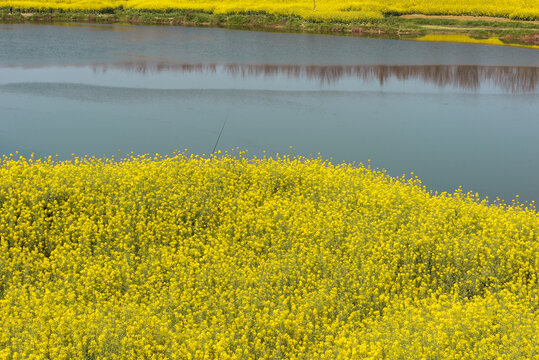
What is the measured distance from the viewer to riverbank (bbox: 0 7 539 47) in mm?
34969

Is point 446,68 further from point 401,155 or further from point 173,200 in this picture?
point 173,200

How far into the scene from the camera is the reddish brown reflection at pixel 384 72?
22272 millimetres

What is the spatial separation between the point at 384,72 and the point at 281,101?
6.35 m

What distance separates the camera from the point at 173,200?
414 inches

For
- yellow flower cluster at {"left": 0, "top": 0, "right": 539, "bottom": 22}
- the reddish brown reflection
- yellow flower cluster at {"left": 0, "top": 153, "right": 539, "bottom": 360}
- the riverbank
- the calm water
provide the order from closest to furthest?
yellow flower cluster at {"left": 0, "top": 153, "right": 539, "bottom": 360}, the calm water, the reddish brown reflection, the riverbank, yellow flower cluster at {"left": 0, "top": 0, "right": 539, "bottom": 22}

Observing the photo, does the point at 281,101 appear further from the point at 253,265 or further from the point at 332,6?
the point at 332,6

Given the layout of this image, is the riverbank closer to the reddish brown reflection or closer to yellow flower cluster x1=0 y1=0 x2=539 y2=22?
yellow flower cluster x1=0 y1=0 x2=539 y2=22

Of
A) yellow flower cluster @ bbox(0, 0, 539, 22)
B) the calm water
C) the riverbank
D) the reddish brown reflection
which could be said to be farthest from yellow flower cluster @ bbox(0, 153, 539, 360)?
yellow flower cluster @ bbox(0, 0, 539, 22)

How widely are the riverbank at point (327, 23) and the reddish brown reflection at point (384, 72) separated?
967 centimetres

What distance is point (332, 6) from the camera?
4147cm

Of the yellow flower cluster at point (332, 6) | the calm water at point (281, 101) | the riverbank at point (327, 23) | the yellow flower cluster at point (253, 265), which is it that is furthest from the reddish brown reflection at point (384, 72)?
the yellow flower cluster at point (332, 6)

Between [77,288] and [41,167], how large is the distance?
3619mm

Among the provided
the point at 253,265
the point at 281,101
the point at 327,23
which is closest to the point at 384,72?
the point at 281,101

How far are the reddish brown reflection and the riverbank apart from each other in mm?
9665
